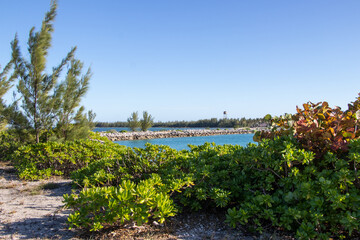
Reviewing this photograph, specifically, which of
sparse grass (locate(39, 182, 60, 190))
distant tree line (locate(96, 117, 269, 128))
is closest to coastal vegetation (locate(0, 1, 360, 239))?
sparse grass (locate(39, 182, 60, 190))

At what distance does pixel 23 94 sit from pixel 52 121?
42.1 inches

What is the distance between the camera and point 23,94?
711cm

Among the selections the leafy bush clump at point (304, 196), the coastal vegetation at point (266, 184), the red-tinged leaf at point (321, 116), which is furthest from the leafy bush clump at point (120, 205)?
the red-tinged leaf at point (321, 116)

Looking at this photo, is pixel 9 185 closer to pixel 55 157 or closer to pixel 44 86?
pixel 55 157

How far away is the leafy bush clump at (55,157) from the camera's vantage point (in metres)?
5.95

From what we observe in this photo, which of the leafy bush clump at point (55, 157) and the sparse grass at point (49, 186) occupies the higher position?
the leafy bush clump at point (55, 157)

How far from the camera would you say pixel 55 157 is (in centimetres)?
606

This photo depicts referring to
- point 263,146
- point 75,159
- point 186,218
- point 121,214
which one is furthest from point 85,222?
point 75,159

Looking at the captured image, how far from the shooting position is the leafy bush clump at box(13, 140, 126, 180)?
5949 millimetres

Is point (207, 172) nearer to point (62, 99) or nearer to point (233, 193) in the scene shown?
point (233, 193)

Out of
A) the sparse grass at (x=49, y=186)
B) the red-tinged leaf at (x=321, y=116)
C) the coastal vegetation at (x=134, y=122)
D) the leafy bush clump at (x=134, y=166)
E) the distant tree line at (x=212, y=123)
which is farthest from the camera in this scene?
the distant tree line at (x=212, y=123)

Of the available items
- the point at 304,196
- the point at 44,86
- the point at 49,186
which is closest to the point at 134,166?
the point at 49,186

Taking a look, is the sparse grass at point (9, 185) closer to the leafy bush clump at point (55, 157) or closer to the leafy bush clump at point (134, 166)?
the leafy bush clump at point (55, 157)

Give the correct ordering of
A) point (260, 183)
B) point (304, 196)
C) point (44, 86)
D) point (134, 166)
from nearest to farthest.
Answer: point (304, 196) < point (260, 183) < point (134, 166) < point (44, 86)
